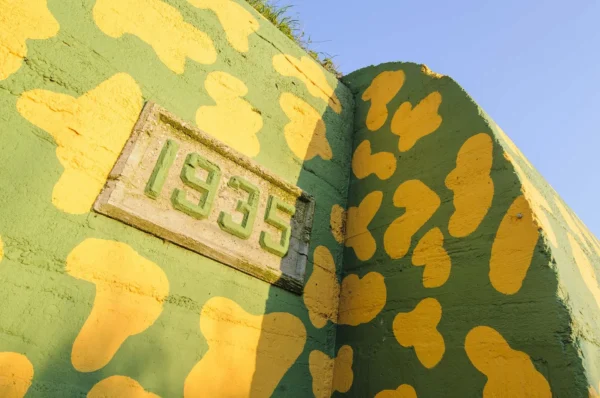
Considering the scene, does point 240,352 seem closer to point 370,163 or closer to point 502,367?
point 502,367

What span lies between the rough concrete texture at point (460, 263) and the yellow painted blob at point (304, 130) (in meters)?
0.26

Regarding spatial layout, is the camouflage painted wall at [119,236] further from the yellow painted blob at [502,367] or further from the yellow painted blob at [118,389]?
the yellow painted blob at [502,367]

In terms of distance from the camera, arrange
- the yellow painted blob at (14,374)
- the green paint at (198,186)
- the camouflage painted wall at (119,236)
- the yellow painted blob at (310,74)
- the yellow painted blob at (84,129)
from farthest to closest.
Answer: the yellow painted blob at (310,74) → the green paint at (198,186) → the yellow painted blob at (84,129) → the camouflage painted wall at (119,236) → the yellow painted blob at (14,374)

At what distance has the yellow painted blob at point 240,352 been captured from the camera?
1418mm

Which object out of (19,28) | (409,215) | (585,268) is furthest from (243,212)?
(585,268)

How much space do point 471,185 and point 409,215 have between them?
30 centimetres

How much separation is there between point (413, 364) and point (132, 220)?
1.15m

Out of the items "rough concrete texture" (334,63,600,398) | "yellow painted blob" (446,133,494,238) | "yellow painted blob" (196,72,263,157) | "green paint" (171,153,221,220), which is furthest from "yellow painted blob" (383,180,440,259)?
"green paint" (171,153,221,220)

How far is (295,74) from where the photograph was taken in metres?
2.26

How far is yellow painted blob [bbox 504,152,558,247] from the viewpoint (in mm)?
1476

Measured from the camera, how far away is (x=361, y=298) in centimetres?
187

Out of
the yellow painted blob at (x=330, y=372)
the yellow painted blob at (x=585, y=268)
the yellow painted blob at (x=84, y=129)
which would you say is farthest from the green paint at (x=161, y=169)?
the yellow painted blob at (x=585, y=268)

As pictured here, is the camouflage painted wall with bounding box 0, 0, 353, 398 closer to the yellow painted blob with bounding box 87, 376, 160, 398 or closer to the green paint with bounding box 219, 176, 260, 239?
the yellow painted blob with bounding box 87, 376, 160, 398

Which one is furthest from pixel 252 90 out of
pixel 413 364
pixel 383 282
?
pixel 413 364
